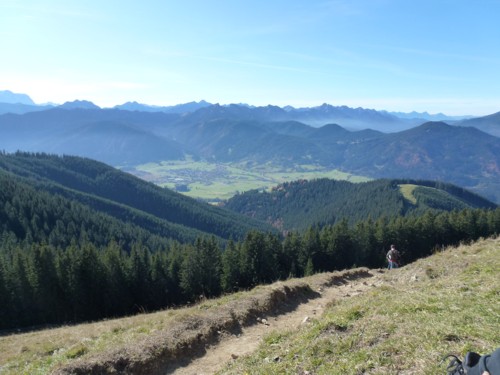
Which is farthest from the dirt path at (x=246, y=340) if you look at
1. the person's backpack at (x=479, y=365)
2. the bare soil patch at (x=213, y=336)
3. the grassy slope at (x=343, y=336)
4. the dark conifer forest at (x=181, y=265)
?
the dark conifer forest at (x=181, y=265)

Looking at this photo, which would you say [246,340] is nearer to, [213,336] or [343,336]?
[213,336]

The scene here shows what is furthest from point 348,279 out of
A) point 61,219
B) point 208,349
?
point 61,219

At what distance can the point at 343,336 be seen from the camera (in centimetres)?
1215

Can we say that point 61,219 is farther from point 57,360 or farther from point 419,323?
point 419,323

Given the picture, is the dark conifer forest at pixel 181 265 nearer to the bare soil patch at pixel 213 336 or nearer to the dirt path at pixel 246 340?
the bare soil patch at pixel 213 336

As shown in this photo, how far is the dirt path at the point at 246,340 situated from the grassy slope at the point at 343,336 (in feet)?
2.58

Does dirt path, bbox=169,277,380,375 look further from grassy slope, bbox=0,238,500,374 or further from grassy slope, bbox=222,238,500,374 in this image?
grassy slope, bbox=222,238,500,374

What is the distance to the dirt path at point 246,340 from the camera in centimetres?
1467

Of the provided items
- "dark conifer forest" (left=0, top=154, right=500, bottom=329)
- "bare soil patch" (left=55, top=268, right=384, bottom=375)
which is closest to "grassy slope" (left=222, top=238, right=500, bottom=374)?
"bare soil patch" (left=55, top=268, right=384, bottom=375)

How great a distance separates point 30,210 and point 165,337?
15720cm

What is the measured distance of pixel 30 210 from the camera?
475ft

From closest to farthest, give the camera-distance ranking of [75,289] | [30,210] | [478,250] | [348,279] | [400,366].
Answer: [400,366] → [478,250] → [348,279] → [75,289] → [30,210]

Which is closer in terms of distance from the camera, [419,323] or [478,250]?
[419,323]

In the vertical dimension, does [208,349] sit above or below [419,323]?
below
